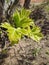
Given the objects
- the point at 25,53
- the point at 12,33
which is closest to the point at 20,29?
the point at 12,33

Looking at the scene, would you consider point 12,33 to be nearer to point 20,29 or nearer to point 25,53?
point 20,29

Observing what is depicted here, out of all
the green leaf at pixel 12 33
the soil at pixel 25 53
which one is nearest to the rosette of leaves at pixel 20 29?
the green leaf at pixel 12 33

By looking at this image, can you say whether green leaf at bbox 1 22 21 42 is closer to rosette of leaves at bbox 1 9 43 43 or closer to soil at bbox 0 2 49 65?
rosette of leaves at bbox 1 9 43 43

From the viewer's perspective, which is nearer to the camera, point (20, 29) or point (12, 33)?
point (12, 33)

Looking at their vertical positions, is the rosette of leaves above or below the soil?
above

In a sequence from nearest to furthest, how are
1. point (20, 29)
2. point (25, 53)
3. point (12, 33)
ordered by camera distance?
point (12, 33)
point (20, 29)
point (25, 53)

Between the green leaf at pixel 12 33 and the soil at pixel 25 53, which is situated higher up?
the green leaf at pixel 12 33

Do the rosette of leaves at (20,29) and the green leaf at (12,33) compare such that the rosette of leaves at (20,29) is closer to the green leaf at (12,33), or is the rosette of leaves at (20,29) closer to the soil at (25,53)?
the green leaf at (12,33)

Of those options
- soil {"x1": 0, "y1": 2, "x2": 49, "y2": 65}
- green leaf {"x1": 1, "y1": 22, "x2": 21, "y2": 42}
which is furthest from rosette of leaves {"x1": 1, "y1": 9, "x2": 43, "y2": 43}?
soil {"x1": 0, "y1": 2, "x2": 49, "y2": 65}

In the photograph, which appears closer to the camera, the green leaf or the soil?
the green leaf
